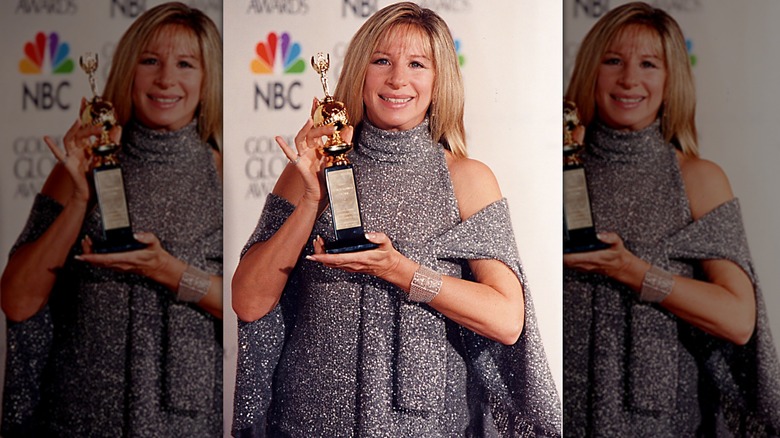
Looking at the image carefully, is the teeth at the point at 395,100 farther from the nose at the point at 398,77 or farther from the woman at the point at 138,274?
the woman at the point at 138,274

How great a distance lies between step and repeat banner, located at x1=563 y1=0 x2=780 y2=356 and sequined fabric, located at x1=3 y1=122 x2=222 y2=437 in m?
1.44

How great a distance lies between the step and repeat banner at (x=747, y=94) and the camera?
2529 mm

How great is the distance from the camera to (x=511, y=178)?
2.30m

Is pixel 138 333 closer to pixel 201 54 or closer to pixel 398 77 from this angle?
pixel 201 54

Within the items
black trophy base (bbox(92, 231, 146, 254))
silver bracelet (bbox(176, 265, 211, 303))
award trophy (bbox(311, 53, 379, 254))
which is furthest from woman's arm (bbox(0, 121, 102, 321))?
award trophy (bbox(311, 53, 379, 254))

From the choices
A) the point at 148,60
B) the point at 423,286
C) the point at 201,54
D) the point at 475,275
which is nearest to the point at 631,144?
the point at 475,275

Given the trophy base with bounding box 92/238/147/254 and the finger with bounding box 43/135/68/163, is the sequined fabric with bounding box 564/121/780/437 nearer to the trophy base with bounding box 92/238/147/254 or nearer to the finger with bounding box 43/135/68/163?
the trophy base with bounding box 92/238/147/254

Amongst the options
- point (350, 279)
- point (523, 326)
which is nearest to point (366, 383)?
point (350, 279)

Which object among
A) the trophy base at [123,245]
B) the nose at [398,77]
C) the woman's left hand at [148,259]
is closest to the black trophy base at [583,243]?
the nose at [398,77]

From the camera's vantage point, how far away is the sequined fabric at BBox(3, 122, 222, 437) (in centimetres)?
242

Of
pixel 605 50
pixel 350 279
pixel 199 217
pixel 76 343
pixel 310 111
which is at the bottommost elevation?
pixel 76 343

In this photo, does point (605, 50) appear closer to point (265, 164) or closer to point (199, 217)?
point (265, 164)

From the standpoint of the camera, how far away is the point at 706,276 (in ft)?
A: 8.21

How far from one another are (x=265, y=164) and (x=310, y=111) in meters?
0.18
